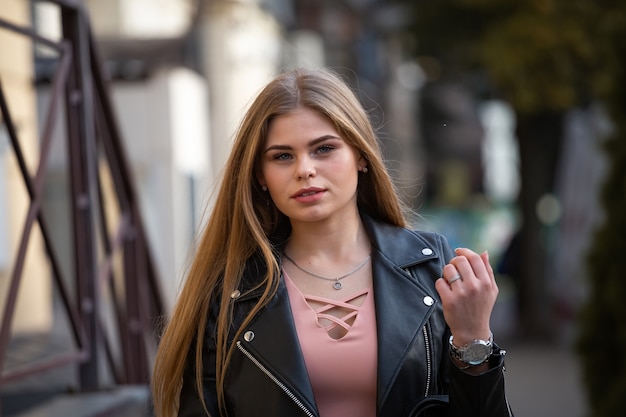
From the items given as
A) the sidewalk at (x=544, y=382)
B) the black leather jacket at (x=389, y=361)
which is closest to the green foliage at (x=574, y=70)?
the sidewalk at (x=544, y=382)

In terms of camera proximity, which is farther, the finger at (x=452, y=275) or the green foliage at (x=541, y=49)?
the green foliage at (x=541, y=49)

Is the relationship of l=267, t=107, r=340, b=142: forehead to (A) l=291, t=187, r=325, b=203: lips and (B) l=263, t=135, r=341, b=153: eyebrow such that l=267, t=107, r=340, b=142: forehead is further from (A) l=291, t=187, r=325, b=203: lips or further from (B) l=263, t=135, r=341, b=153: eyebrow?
(A) l=291, t=187, r=325, b=203: lips

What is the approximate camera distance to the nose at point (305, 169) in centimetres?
265

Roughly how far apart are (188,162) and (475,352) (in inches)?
441

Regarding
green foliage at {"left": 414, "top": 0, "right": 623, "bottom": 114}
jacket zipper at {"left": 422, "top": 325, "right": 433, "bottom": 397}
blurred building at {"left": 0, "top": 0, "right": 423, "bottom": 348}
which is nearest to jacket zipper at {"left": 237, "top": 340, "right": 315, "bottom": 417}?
jacket zipper at {"left": 422, "top": 325, "right": 433, "bottom": 397}

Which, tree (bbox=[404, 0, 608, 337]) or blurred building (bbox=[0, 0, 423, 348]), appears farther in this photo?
tree (bbox=[404, 0, 608, 337])

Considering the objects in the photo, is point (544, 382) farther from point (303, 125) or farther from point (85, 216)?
point (303, 125)

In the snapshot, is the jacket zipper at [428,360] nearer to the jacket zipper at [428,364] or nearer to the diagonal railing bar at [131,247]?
the jacket zipper at [428,364]

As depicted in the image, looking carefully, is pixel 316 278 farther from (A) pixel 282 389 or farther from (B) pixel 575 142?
(B) pixel 575 142

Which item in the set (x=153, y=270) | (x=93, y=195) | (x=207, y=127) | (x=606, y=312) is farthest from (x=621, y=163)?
(x=207, y=127)

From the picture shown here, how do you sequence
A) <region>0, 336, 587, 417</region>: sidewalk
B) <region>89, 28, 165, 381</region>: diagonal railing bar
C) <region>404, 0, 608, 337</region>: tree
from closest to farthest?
<region>89, 28, 165, 381</region>: diagonal railing bar, <region>0, 336, 587, 417</region>: sidewalk, <region>404, 0, 608, 337</region>: tree

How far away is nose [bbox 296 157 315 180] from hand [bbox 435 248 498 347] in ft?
1.32

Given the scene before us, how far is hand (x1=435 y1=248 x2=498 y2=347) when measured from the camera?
2.47 m

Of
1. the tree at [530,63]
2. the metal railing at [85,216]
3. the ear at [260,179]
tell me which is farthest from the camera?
the tree at [530,63]
